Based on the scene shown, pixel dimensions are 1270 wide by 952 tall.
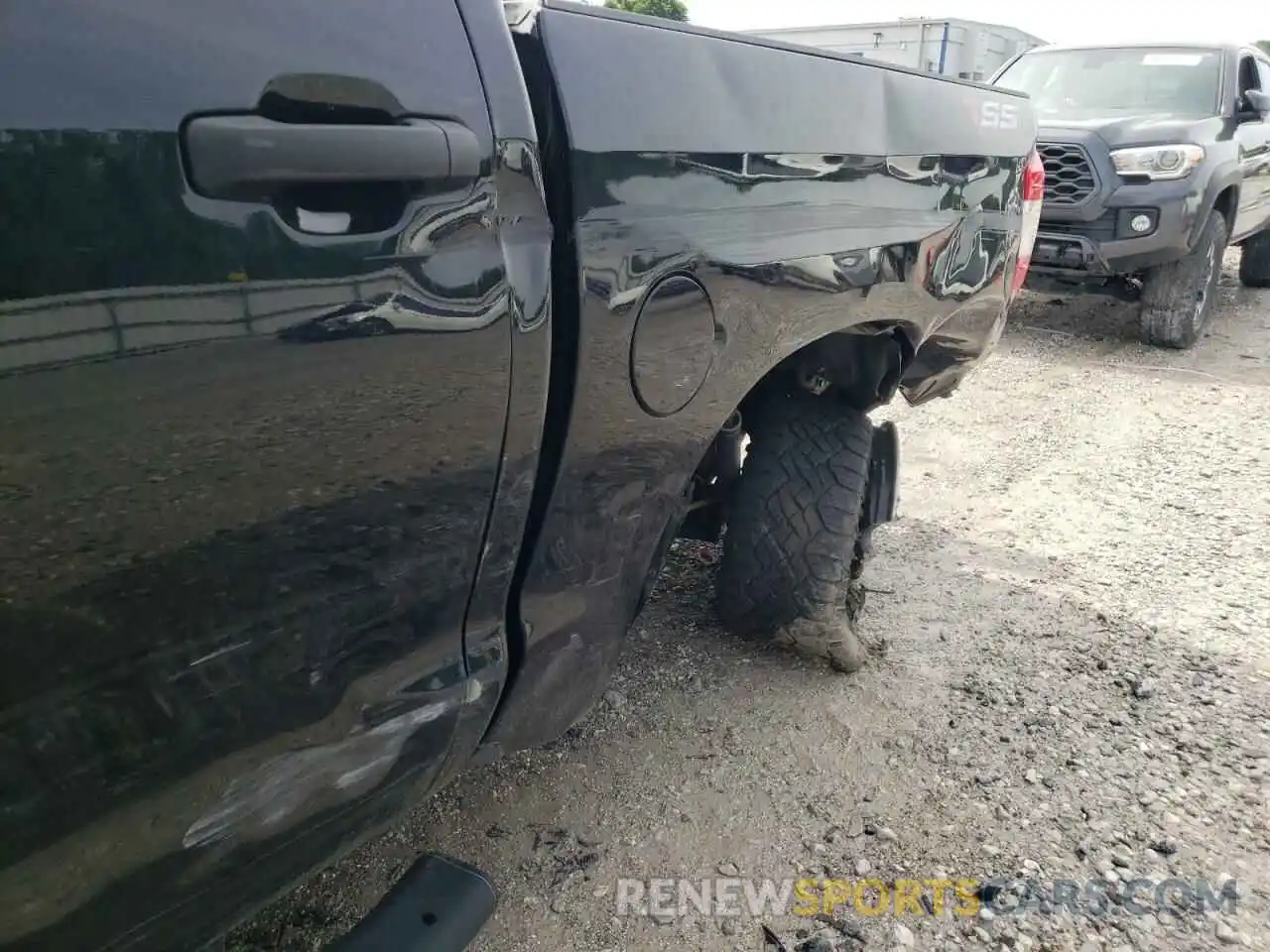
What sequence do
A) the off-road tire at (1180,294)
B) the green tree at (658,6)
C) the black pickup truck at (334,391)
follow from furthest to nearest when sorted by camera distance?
the green tree at (658,6) → the off-road tire at (1180,294) → the black pickup truck at (334,391)

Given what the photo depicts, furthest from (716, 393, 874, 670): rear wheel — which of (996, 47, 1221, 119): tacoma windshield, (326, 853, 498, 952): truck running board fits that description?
(996, 47, 1221, 119): tacoma windshield

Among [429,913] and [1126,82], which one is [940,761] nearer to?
[429,913]

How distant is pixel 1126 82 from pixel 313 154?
795 cm

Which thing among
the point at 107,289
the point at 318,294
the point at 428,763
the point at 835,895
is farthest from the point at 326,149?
the point at 835,895

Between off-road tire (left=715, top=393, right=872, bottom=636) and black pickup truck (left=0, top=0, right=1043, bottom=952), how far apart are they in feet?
2.50

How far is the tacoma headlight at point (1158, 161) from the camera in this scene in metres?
6.60

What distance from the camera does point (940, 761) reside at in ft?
8.23

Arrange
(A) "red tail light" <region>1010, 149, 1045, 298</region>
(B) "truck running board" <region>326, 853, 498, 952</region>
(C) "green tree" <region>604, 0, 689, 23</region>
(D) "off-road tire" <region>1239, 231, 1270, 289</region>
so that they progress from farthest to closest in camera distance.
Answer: (C) "green tree" <region>604, 0, 689, 23</region>
(D) "off-road tire" <region>1239, 231, 1270, 289</region>
(A) "red tail light" <region>1010, 149, 1045, 298</region>
(B) "truck running board" <region>326, 853, 498, 952</region>

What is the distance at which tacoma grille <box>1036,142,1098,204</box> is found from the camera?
22.0ft

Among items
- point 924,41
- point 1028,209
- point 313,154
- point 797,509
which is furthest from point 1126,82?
point 924,41

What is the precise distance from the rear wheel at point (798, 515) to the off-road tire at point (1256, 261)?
28.6 ft

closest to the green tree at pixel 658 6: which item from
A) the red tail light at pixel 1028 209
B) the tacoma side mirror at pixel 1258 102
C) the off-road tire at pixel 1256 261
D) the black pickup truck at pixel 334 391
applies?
the off-road tire at pixel 1256 261

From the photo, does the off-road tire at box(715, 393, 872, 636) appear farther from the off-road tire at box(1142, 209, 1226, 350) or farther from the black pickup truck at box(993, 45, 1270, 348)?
the off-road tire at box(1142, 209, 1226, 350)

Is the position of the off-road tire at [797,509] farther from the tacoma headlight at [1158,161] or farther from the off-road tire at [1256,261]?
the off-road tire at [1256,261]
